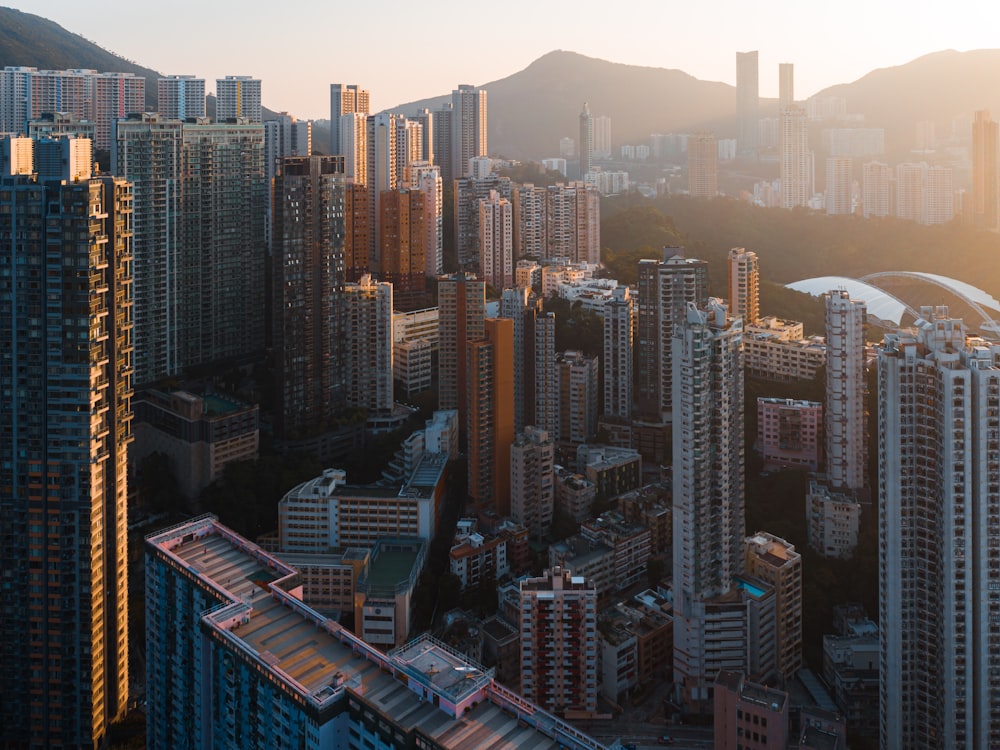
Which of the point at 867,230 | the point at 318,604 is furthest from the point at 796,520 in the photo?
the point at 867,230

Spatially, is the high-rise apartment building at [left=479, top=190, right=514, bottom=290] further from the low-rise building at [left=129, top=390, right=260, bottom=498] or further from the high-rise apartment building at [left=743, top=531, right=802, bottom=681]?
the high-rise apartment building at [left=743, top=531, right=802, bottom=681]

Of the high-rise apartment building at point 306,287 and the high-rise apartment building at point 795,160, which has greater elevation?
the high-rise apartment building at point 795,160

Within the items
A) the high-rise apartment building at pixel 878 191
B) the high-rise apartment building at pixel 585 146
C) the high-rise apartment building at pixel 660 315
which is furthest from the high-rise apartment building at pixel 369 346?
the high-rise apartment building at pixel 585 146

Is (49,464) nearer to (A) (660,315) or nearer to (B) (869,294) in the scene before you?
(A) (660,315)

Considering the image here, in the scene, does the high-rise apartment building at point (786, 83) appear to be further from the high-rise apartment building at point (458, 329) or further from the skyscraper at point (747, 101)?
the high-rise apartment building at point (458, 329)

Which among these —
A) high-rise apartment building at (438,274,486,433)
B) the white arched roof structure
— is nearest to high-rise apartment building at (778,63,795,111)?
the white arched roof structure

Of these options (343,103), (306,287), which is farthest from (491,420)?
(343,103)

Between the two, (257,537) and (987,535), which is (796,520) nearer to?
(987,535)

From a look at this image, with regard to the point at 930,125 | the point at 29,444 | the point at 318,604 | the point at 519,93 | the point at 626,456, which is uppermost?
the point at 519,93
